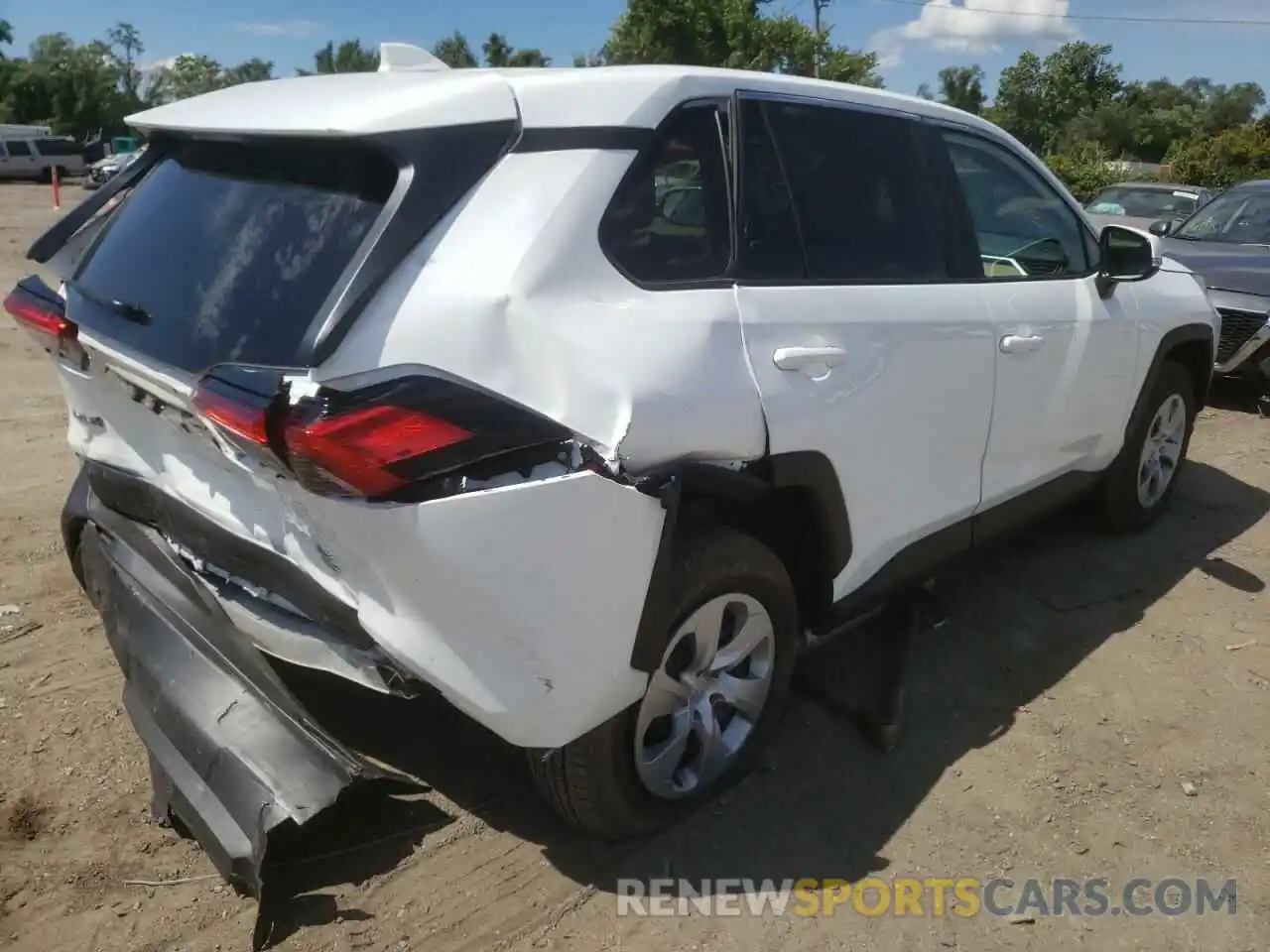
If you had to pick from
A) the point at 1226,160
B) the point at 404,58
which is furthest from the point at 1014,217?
the point at 1226,160

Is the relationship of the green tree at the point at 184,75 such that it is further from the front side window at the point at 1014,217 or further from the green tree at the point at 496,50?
the front side window at the point at 1014,217

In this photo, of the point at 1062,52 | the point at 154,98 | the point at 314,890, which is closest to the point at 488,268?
the point at 314,890

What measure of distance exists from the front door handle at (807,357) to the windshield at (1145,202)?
11.1 metres

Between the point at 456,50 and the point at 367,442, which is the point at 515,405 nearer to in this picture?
the point at 367,442

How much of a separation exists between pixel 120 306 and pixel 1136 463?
4077 mm

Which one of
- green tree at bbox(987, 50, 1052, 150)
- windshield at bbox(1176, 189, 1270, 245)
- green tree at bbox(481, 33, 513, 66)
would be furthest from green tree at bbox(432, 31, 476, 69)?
windshield at bbox(1176, 189, 1270, 245)

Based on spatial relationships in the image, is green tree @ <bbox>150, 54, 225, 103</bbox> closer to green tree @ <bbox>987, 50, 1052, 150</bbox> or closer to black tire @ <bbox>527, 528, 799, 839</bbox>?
green tree @ <bbox>987, 50, 1052, 150</bbox>

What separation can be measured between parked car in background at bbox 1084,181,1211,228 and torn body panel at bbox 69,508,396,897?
1154 centimetres

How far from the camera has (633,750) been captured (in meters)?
2.62

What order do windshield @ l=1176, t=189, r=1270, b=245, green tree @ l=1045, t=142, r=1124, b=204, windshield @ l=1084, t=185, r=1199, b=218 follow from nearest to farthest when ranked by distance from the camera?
windshield @ l=1176, t=189, r=1270, b=245 → windshield @ l=1084, t=185, r=1199, b=218 → green tree @ l=1045, t=142, r=1124, b=204

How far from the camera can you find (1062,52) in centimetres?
5684

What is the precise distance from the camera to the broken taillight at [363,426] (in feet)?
6.57

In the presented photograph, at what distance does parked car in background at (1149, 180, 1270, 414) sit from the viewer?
716 cm

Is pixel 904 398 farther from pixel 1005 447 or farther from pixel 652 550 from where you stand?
pixel 652 550
